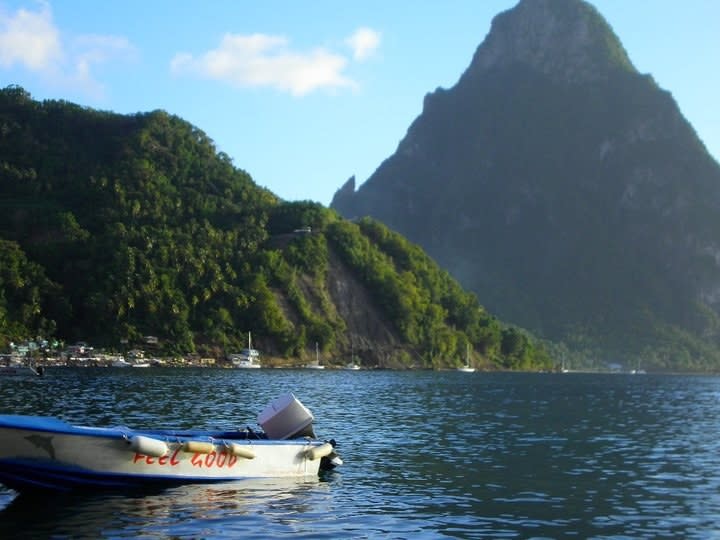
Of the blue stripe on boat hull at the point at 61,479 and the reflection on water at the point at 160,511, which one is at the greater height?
the blue stripe on boat hull at the point at 61,479

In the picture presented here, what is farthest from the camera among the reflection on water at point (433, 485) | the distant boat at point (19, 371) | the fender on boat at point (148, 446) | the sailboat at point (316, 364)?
the sailboat at point (316, 364)

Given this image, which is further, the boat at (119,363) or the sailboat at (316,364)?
the sailboat at (316,364)

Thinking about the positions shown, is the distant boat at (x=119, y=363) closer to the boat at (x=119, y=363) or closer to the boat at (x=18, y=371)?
the boat at (x=119, y=363)

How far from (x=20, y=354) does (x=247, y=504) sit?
438ft

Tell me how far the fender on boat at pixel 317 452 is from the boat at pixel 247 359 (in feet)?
463

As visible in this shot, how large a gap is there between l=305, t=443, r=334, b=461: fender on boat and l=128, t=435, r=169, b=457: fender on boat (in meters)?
6.66

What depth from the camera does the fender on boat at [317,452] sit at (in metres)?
33.6

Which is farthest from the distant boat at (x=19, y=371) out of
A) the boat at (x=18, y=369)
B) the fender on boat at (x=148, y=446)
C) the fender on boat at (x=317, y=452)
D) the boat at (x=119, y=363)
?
the fender on boat at (x=148, y=446)

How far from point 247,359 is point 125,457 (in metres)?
151

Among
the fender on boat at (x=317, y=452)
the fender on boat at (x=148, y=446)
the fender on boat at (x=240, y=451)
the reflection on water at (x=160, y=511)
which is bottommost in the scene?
the reflection on water at (x=160, y=511)

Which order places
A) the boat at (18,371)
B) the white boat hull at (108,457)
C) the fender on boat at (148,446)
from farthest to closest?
1. the boat at (18,371)
2. the fender on boat at (148,446)
3. the white boat hull at (108,457)

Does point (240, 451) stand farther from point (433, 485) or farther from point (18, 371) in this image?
point (18, 371)

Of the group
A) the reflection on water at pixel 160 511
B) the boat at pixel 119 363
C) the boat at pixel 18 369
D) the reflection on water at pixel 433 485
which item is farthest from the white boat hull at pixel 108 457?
the boat at pixel 119 363

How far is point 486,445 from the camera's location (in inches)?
1871
